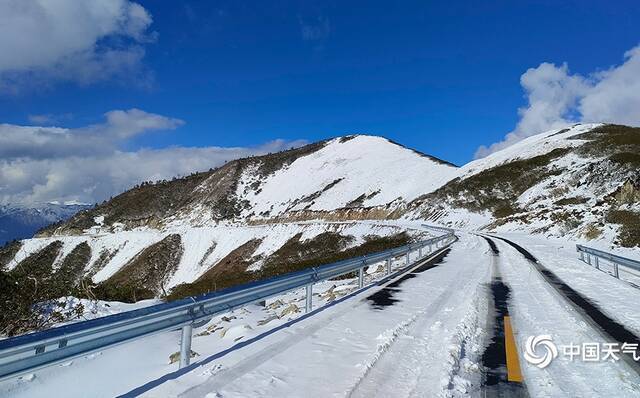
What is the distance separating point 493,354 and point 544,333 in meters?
1.71

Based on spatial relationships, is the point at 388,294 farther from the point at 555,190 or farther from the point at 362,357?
the point at 555,190

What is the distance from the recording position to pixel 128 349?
921 centimetres

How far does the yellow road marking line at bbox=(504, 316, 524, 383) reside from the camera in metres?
5.33

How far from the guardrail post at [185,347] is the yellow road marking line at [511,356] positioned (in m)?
4.01

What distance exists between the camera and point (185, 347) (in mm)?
5883

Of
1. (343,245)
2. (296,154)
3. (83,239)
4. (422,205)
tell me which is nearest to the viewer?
(343,245)

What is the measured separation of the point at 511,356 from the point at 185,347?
4403 mm

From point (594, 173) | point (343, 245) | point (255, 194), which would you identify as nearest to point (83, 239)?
point (255, 194)

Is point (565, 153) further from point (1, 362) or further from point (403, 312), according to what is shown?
point (1, 362)

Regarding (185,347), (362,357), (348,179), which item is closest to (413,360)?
(362,357)

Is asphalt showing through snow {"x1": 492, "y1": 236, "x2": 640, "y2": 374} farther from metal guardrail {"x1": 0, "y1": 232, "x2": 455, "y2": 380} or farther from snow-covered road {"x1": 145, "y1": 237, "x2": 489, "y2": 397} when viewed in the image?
metal guardrail {"x1": 0, "y1": 232, "x2": 455, "y2": 380}

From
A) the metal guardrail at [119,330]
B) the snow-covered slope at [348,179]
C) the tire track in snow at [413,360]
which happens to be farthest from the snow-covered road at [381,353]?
the snow-covered slope at [348,179]

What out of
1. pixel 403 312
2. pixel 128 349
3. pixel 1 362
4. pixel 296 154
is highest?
pixel 296 154

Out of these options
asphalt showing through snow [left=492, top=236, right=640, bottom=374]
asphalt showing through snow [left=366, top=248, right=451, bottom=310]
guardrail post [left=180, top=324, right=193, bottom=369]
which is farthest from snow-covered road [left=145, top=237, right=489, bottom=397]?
asphalt showing through snow [left=492, top=236, right=640, bottom=374]
